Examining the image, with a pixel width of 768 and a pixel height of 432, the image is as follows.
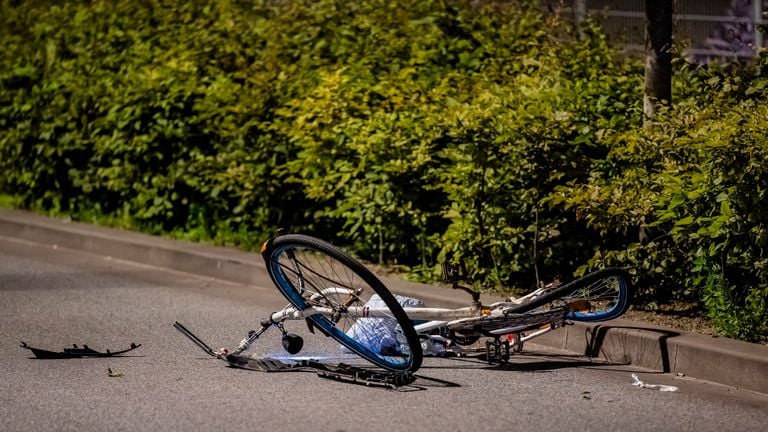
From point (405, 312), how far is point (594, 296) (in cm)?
105

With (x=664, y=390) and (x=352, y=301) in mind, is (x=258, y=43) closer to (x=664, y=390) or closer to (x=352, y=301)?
(x=352, y=301)

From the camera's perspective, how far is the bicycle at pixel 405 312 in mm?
6809

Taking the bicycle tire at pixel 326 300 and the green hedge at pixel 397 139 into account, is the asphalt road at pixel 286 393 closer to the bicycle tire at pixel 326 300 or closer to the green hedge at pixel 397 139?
the bicycle tire at pixel 326 300

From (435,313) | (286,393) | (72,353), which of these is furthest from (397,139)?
(286,393)

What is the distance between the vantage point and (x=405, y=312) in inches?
265

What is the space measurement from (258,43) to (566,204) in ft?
13.2

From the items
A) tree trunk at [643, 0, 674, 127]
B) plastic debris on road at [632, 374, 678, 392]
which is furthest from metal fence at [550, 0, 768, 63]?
plastic debris on road at [632, 374, 678, 392]

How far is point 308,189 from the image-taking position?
9758 mm

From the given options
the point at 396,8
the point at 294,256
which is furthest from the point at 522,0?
the point at 294,256

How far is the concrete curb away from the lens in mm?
6617

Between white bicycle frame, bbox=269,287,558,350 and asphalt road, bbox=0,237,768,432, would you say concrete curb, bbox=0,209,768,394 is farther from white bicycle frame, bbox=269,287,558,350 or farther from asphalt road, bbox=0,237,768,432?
white bicycle frame, bbox=269,287,558,350

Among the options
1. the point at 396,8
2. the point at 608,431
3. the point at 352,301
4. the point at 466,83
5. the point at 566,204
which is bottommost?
the point at 608,431

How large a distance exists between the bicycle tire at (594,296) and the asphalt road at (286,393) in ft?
1.00

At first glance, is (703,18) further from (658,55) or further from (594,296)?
(594,296)
